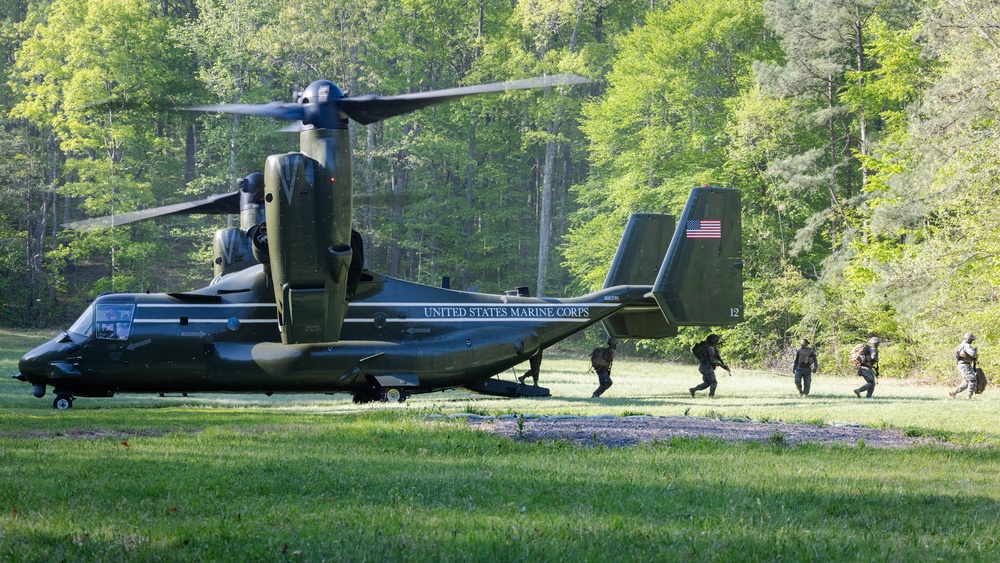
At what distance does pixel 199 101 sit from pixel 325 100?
3598 cm

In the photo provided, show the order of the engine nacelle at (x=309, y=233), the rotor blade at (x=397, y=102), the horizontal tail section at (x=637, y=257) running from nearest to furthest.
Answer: the rotor blade at (x=397, y=102), the engine nacelle at (x=309, y=233), the horizontal tail section at (x=637, y=257)

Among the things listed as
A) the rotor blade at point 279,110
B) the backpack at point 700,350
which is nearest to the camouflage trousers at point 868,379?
the backpack at point 700,350

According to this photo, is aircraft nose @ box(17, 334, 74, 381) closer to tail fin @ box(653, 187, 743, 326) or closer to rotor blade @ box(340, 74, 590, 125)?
rotor blade @ box(340, 74, 590, 125)

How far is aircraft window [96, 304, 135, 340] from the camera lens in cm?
1839

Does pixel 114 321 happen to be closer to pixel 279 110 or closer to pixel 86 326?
pixel 86 326

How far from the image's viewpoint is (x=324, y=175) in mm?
14883

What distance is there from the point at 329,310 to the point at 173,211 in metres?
4.59

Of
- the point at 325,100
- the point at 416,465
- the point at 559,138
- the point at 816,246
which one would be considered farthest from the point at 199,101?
the point at 416,465

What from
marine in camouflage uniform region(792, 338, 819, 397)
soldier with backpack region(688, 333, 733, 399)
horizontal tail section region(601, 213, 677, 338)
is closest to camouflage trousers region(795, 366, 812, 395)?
marine in camouflage uniform region(792, 338, 819, 397)

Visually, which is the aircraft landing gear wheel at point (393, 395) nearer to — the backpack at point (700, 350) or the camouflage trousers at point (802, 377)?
the backpack at point (700, 350)

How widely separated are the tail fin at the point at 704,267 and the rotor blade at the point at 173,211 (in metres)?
9.46

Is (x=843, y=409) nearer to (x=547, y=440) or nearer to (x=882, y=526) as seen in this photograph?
(x=547, y=440)

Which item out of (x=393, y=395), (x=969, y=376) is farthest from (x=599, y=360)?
(x=969, y=376)

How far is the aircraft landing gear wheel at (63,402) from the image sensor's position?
18031 mm
